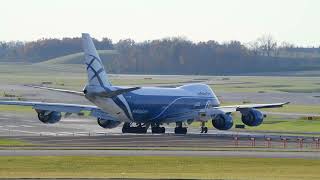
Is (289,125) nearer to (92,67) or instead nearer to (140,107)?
(140,107)

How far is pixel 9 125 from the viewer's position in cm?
11125

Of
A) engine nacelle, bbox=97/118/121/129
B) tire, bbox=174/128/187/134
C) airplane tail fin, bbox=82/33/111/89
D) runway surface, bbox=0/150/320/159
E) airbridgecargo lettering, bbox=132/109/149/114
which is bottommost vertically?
tire, bbox=174/128/187/134

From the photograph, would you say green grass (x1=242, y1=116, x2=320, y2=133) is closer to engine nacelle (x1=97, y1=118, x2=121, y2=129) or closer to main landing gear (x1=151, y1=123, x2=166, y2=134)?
main landing gear (x1=151, y1=123, x2=166, y2=134)

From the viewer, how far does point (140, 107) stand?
9912 centimetres

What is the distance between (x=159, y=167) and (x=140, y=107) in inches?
1428

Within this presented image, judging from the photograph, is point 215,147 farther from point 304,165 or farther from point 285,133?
point 285,133

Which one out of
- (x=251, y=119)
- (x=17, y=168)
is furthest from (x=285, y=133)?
(x=17, y=168)

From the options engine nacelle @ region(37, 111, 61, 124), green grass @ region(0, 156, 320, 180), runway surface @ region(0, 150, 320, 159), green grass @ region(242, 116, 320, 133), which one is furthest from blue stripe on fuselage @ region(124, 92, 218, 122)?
green grass @ region(0, 156, 320, 180)

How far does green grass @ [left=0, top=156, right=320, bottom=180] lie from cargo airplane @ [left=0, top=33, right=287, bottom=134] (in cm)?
2525

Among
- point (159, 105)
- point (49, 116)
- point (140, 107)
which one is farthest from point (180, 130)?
point (49, 116)

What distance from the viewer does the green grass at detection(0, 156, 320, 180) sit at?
187 feet

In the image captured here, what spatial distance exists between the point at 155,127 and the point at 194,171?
137 feet

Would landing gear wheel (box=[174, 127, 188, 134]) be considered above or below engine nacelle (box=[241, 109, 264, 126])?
below

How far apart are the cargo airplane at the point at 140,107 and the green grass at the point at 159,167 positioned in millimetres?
25254
